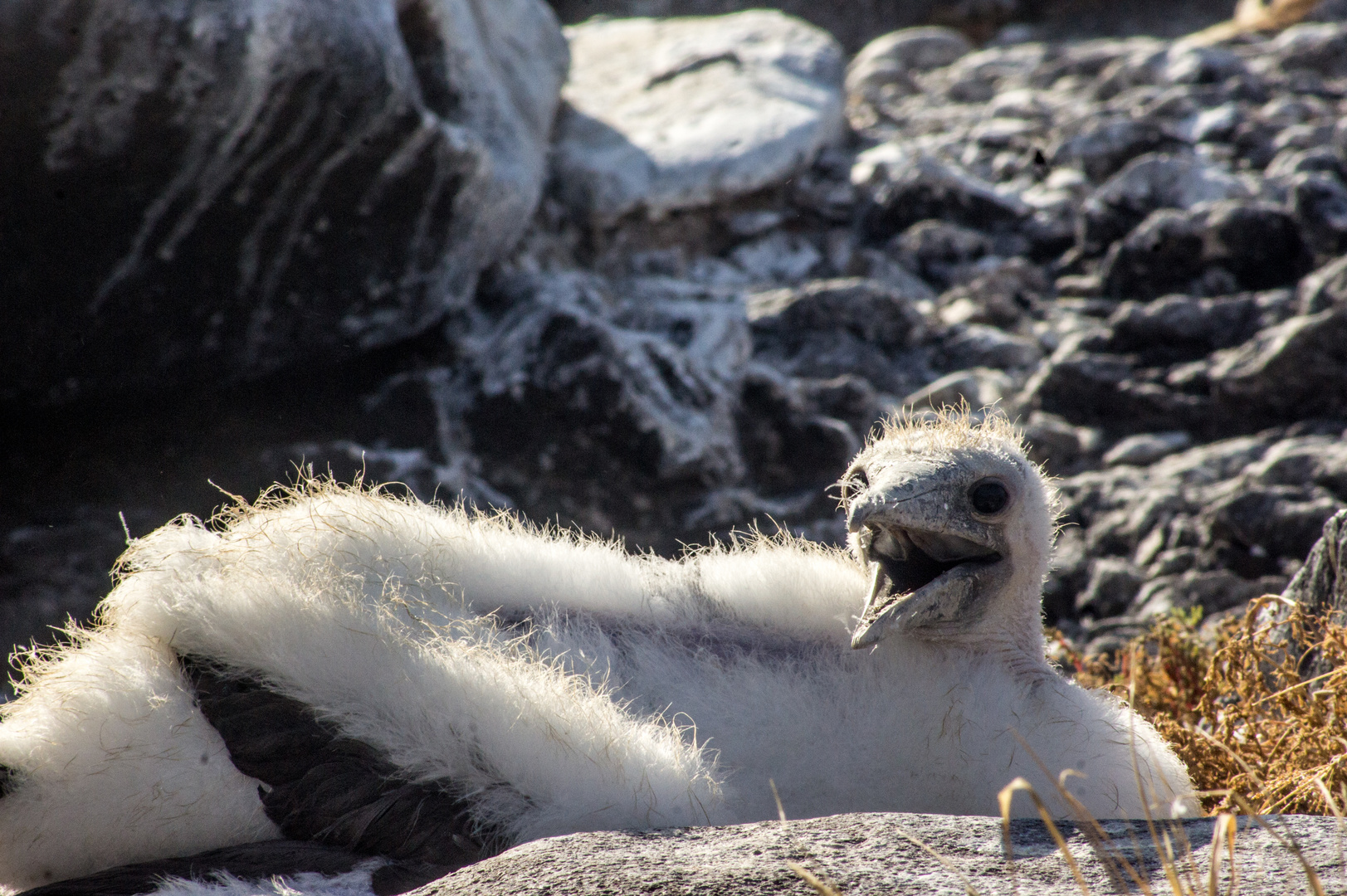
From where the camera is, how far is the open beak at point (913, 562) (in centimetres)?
233

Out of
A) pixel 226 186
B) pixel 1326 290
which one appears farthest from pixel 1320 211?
pixel 226 186

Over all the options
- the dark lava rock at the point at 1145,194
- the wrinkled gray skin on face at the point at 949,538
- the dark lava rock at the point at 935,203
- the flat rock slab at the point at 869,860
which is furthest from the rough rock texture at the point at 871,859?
the dark lava rock at the point at 935,203

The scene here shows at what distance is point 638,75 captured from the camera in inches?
348

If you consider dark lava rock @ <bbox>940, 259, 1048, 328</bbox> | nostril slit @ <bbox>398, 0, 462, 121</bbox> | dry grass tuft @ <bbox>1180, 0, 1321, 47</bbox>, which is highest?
nostril slit @ <bbox>398, 0, 462, 121</bbox>

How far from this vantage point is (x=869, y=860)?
1.55 metres

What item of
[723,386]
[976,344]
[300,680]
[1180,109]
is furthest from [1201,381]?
[300,680]

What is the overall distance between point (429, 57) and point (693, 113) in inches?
118

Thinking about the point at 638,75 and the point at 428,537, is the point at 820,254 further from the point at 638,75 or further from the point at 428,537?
the point at 428,537

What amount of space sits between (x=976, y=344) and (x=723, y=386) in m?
1.55

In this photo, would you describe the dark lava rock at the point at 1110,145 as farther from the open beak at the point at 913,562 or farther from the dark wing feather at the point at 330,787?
the dark wing feather at the point at 330,787

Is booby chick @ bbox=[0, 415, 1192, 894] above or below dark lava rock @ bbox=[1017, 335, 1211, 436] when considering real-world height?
above

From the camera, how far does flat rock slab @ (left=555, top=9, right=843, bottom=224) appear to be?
6.99 metres

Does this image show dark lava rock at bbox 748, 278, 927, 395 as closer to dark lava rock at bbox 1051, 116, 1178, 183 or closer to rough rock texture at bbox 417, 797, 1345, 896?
dark lava rock at bbox 1051, 116, 1178, 183

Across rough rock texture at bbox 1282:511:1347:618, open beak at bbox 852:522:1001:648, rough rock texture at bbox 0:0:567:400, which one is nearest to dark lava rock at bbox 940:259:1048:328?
rough rock texture at bbox 0:0:567:400
